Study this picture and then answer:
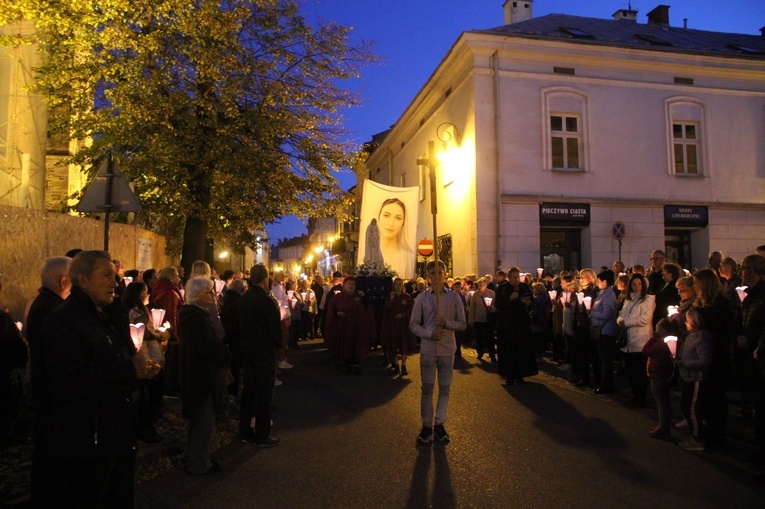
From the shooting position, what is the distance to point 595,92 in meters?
22.3

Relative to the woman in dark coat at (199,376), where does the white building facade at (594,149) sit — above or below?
above

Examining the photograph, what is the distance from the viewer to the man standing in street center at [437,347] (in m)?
6.94

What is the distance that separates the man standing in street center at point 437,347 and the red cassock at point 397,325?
17.2 feet

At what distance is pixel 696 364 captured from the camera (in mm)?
6492

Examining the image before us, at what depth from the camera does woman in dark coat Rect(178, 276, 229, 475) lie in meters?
5.72

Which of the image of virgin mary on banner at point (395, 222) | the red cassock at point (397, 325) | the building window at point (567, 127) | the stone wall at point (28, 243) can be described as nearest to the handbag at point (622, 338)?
the red cassock at point (397, 325)

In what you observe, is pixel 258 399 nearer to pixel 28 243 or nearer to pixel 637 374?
pixel 28 243

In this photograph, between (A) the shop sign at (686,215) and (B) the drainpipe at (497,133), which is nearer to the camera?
(B) the drainpipe at (497,133)

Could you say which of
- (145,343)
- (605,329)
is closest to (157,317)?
(145,343)

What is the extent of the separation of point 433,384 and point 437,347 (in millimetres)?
430

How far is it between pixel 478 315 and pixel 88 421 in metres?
11.9

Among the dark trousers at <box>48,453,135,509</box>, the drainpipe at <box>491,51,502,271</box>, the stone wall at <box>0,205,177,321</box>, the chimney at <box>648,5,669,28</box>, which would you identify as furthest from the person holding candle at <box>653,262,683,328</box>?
the chimney at <box>648,5,669,28</box>

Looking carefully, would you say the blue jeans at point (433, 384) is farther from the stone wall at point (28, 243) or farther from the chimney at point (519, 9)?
the chimney at point (519, 9)

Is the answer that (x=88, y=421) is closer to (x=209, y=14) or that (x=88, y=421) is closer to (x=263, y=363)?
(x=263, y=363)
